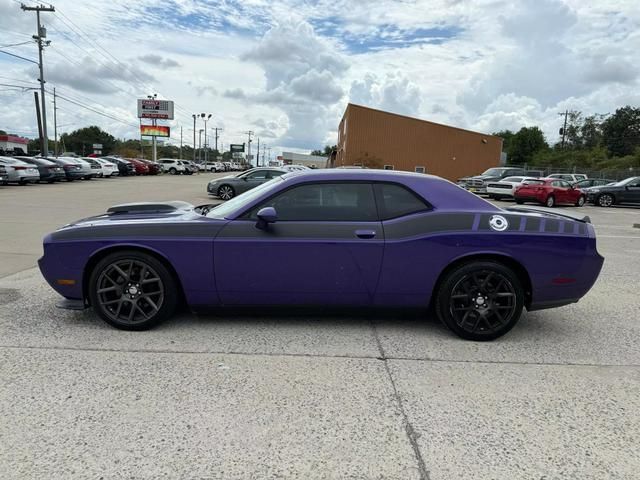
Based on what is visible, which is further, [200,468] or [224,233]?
[224,233]

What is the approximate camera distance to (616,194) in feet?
77.3

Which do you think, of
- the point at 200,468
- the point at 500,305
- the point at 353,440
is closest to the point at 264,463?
the point at 200,468

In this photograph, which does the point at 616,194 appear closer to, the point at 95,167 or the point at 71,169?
the point at 71,169

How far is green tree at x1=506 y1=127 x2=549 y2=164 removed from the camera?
3800 inches

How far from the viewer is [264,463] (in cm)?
247

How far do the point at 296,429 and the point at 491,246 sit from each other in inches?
91.5

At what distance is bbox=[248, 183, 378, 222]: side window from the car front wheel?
78.0ft

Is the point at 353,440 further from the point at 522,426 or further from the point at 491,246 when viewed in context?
the point at 491,246

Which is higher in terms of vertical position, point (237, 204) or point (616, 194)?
point (237, 204)

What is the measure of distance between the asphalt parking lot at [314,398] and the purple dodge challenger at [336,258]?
1.03ft

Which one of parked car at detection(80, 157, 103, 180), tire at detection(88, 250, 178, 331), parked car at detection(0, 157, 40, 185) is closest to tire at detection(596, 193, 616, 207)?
tire at detection(88, 250, 178, 331)

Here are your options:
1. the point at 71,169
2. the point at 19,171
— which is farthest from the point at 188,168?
the point at 19,171

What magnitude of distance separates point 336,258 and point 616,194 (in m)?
24.2

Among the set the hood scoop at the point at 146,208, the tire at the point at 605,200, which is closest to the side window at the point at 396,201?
the hood scoop at the point at 146,208
